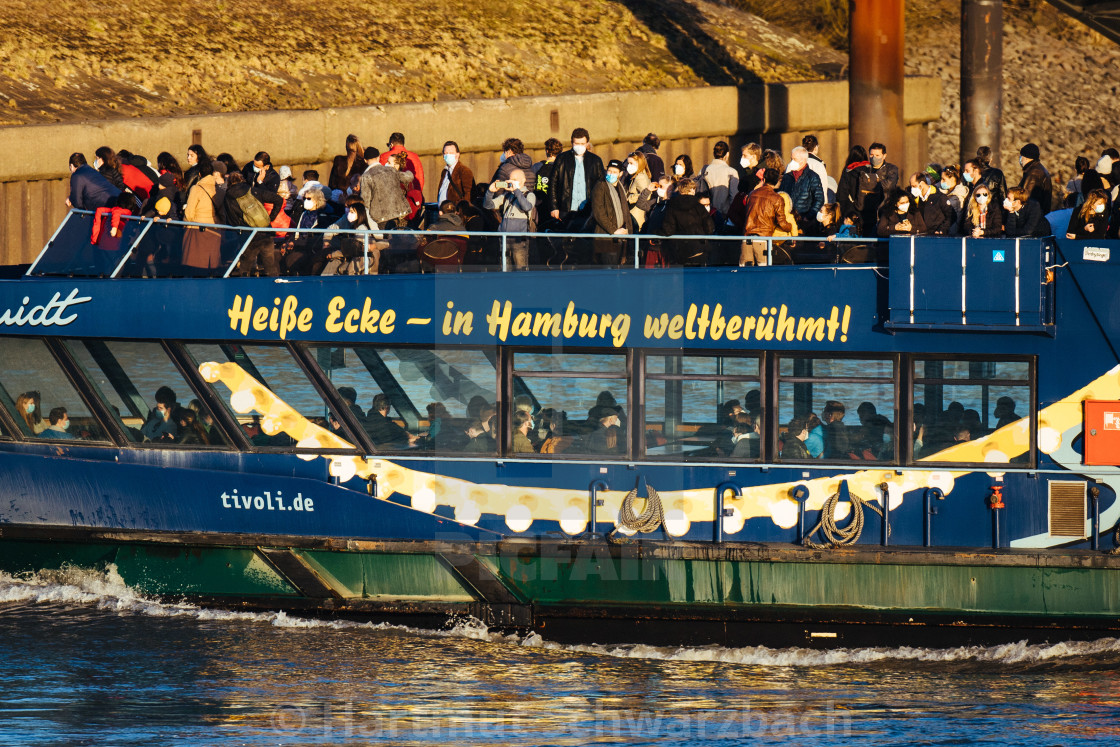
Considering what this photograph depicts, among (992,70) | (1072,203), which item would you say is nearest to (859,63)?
(992,70)

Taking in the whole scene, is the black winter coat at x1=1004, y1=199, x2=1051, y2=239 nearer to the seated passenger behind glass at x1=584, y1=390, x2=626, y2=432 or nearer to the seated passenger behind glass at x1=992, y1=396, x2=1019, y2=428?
the seated passenger behind glass at x1=992, y1=396, x2=1019, y2=428

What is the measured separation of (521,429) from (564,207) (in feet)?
7.05

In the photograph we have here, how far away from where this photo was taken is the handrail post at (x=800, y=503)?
1151cm

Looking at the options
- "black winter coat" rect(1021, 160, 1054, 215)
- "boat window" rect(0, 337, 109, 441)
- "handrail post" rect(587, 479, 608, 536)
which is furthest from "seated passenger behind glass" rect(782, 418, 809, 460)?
"boat window" rect(0, 337, 109, 441)

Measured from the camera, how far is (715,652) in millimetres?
11688

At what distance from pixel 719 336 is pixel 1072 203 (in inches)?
173

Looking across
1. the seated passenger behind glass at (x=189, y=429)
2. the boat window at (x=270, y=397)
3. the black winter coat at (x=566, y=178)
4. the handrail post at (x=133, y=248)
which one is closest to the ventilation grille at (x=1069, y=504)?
the black winter coat at (x=566, y=178)

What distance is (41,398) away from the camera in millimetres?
12039

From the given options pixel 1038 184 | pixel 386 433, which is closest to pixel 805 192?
pixel 1038 184

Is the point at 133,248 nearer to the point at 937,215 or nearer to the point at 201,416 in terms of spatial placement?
the point at 201,416

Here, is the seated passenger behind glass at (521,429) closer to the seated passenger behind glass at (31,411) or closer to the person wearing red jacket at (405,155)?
the person wearing red jacket at (405,155)

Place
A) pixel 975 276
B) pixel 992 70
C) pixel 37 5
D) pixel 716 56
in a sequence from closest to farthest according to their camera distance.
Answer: pixel 975 276 < pixel 37 5 < pixel 992 70 < pixel 716 56

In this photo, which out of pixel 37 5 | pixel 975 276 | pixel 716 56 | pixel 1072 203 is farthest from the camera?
pixel 716 56

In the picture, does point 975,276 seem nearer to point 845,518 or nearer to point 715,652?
point 845,518
